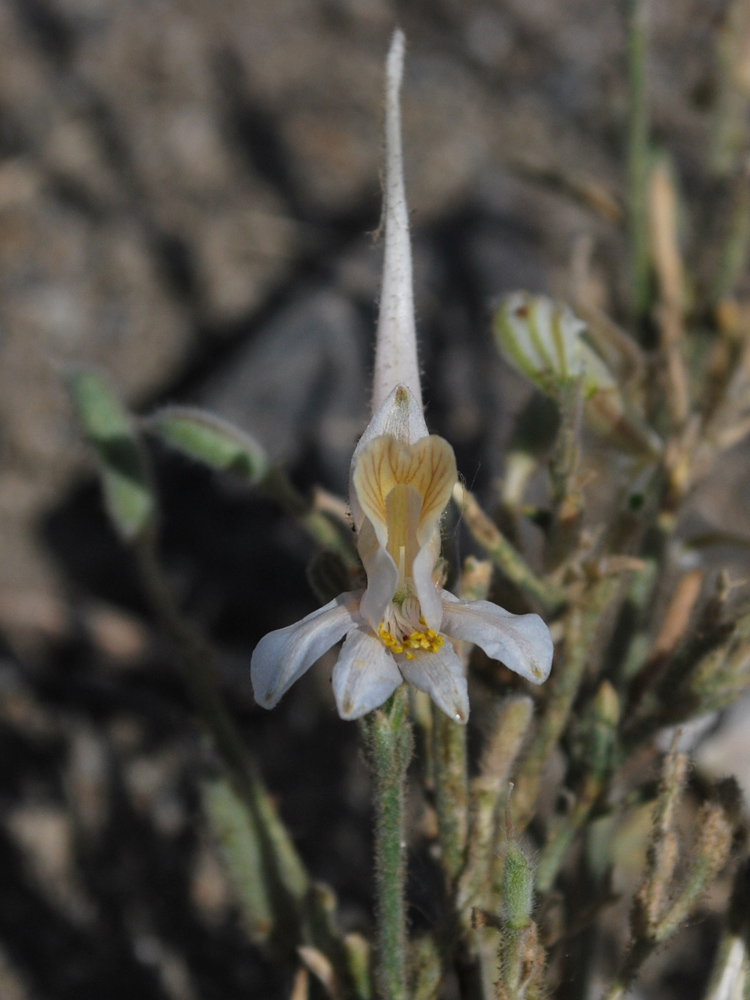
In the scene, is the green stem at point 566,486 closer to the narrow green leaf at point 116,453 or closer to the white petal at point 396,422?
the white petal at point 396,422

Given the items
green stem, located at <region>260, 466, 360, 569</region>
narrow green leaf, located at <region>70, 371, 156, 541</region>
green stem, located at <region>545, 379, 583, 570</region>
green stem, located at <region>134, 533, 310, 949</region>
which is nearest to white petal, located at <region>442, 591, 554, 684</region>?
green stem, located at <region>545, 379, 583, 570</region>

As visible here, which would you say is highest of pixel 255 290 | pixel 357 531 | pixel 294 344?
pixel 255 290

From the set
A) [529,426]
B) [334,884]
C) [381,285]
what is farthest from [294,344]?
[381,285]

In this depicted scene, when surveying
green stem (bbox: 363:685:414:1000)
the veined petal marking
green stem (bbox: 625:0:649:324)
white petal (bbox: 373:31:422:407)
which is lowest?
green stem (bbox: 363:685:414:1000)

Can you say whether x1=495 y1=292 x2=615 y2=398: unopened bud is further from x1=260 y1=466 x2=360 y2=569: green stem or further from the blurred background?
the blurred background

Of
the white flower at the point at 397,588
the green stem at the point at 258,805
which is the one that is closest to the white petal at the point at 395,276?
the white flower at the point at 397,588

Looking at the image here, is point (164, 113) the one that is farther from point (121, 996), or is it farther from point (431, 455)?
point (431, 455)
